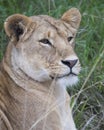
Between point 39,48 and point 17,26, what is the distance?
→ 0.18 m

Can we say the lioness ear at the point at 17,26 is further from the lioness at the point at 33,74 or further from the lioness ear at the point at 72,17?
the lioness ear at the point at 72,17

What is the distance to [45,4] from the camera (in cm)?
606

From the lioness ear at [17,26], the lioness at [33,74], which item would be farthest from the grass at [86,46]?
the lioness ear at [17,26]

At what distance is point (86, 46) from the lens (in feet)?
18.5

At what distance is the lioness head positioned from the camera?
429cm

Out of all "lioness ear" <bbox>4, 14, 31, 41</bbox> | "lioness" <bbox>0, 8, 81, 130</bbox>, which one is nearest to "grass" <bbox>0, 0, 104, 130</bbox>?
"lioness" <bbox>0, 8, 81, 130</bbox>

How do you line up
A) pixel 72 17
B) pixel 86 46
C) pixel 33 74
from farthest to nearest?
pixel 86 46 → pixel 72 17 → pixel 33 74

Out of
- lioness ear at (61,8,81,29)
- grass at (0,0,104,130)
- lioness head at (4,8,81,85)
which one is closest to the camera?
lioness head at (4,8,81,85)

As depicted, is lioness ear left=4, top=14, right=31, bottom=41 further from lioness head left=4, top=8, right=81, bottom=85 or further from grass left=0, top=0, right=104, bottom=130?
grass left=0, top=0, right=104, bottom=130

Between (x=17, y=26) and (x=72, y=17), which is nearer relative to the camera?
(x=17, y=26)

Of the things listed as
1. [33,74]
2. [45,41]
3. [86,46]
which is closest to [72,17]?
[45,41]

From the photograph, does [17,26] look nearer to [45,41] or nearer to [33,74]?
[45,41]

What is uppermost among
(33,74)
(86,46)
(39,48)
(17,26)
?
(17,26)

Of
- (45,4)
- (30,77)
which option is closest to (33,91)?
(30,77)
